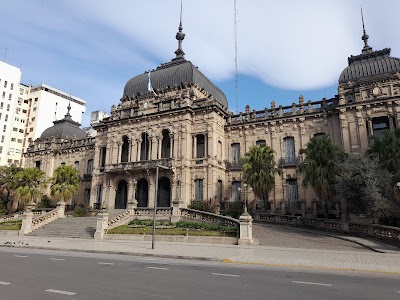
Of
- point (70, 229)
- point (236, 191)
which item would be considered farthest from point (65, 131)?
point (236, 191)

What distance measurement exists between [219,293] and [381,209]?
18686 millimetres

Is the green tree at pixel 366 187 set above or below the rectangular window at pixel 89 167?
below

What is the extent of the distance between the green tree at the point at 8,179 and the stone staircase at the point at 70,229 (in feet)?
51.5

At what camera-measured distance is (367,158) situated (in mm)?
24172

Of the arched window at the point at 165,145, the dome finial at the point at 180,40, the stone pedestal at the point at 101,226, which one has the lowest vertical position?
the stone pedestal at the point at 101,226

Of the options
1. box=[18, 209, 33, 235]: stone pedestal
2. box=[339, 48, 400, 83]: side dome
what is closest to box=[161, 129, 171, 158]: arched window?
box=[18, 209, 33, 235]: stone pedestal

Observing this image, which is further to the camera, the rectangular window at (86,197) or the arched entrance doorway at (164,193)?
the rectangular window at (86,197)

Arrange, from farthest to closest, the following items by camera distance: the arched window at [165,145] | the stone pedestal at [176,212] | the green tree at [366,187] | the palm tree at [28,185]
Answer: the palm tree at [28,185] < the arched window at [165,145] < the stone pedestal at [176,212] < the green tree at [366,187]

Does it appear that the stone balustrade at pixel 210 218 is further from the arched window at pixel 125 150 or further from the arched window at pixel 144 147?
the arched window at pixel 125 150

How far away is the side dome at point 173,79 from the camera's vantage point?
42.2 metres

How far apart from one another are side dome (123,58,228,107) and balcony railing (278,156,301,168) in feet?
42.9

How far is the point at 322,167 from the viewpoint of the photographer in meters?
27.9

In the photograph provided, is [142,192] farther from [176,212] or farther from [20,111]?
[20,111]

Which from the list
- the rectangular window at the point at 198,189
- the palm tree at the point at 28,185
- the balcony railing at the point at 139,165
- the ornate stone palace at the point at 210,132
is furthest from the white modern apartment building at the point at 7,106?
the rectangular window at the point at 198,189
